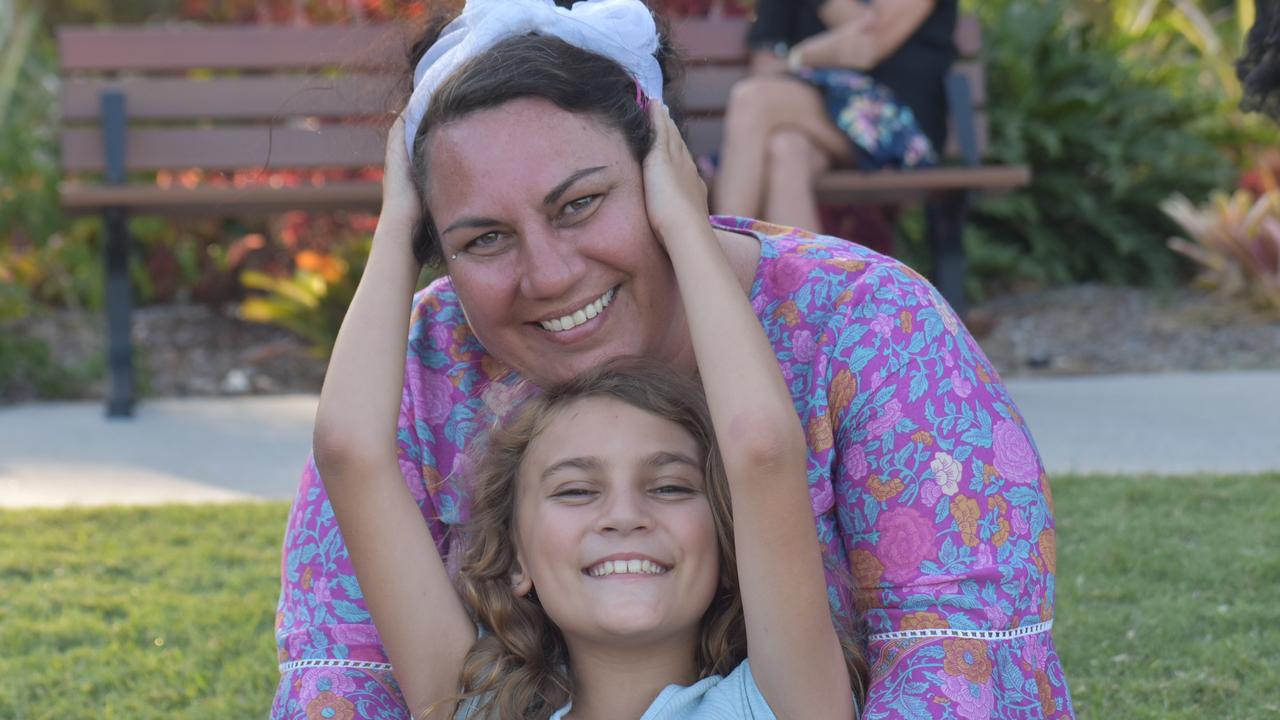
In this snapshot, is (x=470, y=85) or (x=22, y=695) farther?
(x=22, y=695)

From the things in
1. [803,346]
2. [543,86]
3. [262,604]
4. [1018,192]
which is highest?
[543,86]

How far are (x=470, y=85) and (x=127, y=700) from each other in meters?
1.52

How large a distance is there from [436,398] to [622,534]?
492 mm

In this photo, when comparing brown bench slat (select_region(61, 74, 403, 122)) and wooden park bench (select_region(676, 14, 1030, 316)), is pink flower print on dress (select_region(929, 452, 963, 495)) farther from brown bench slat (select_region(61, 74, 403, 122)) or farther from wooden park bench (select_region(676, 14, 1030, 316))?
brown bench slat (select_region(61, 74, 403, 122))

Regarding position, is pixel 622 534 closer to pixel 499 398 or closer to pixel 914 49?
pixel 499 398

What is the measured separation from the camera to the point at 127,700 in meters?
2.97

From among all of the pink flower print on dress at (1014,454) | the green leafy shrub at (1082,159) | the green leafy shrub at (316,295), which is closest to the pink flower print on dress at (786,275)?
the pink flower print on dress at (1014,454)

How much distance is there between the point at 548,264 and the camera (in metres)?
2.04

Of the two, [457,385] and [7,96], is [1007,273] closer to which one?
[7,96]

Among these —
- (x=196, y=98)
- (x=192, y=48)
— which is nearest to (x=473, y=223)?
(x=196, y=98)

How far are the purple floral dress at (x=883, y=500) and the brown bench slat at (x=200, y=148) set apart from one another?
3.45m

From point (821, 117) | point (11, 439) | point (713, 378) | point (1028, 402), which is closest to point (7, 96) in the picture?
point (11, 439)

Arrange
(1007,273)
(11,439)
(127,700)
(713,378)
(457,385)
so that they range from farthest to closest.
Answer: (1007,273) < (11,439) < (127,700) < (457,385) < (713,378)

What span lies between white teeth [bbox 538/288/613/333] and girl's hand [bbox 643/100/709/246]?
11 cm
